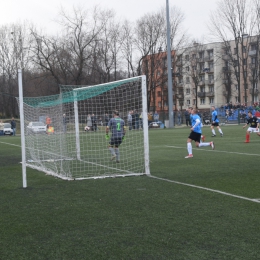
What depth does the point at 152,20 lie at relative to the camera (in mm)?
57781

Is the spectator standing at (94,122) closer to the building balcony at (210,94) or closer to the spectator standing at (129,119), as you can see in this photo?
the spectator standing at (129,119)

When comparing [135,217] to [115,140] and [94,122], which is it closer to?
[115,140]

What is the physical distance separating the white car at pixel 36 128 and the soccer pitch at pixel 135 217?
155 inches

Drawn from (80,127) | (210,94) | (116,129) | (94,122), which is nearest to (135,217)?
(116,129)

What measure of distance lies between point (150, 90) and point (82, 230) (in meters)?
54.1

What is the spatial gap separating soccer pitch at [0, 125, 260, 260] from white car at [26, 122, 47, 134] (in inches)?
155

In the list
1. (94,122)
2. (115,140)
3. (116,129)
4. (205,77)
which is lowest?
(115,140)

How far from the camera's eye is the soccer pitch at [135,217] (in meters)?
5.15

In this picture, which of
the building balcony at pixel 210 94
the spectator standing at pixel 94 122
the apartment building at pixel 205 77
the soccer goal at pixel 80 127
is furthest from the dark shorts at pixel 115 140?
the building balcony at pixel 210 94

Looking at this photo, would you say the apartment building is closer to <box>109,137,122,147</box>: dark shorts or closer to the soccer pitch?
<box>109,137,122,147</box>: dark shorts

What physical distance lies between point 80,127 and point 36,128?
1.61 m

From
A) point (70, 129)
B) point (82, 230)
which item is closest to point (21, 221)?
point (82, 230)

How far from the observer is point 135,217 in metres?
6.79

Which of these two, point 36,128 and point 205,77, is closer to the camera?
point 36,128
